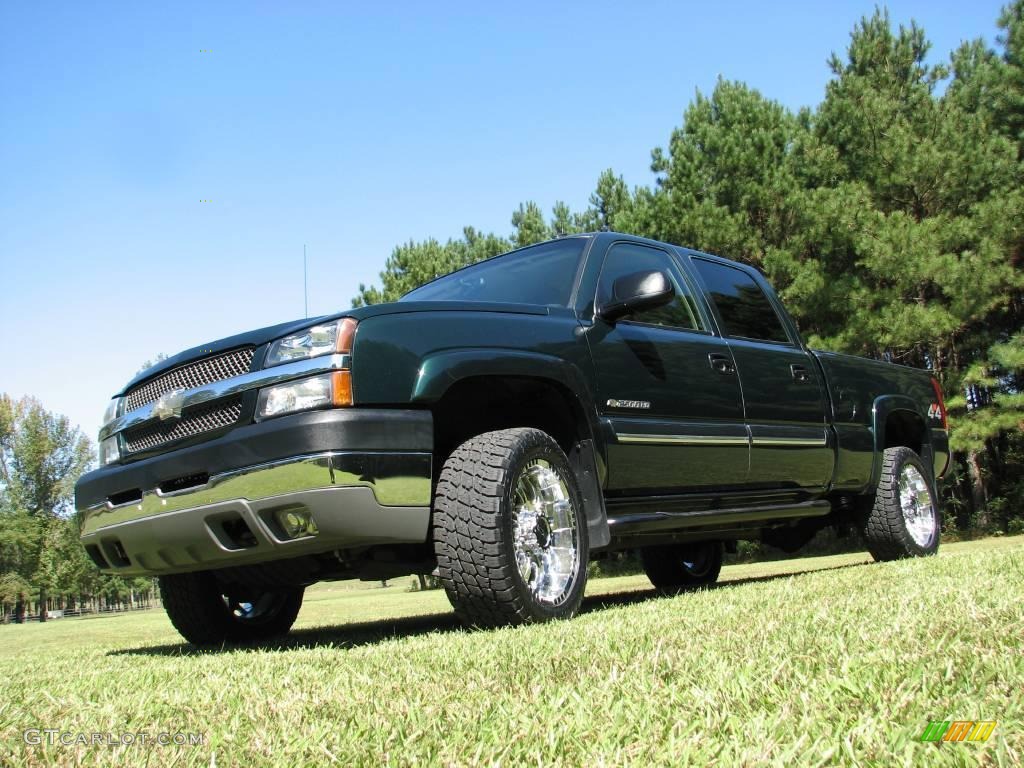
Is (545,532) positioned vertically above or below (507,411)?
below

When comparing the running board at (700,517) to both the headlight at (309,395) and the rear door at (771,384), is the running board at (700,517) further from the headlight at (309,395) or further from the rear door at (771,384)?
the headlight at (309,395)

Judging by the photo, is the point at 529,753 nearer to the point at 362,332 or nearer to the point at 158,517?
the point at 362,332

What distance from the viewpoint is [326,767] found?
5.14 ft

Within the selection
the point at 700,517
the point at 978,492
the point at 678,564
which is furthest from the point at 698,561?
the point at 978,492

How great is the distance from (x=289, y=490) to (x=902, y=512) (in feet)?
16.3

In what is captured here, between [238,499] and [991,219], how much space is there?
766 inches

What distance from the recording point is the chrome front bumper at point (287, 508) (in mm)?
3334

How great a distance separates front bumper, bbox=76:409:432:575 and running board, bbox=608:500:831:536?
117 centimetres

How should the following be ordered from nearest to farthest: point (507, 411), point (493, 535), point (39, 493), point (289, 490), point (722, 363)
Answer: point (289, 490) < point (493, 535) < point (507, 411) < point (722, 363) < point (39, 493)

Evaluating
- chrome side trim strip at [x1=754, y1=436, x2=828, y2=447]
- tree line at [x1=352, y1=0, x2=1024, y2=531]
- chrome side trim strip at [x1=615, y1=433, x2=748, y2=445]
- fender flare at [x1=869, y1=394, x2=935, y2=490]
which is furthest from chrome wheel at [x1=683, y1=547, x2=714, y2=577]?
tree line at [x1=352, y1=0, x2=1024, y2=531]

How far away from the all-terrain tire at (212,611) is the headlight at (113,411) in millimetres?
849

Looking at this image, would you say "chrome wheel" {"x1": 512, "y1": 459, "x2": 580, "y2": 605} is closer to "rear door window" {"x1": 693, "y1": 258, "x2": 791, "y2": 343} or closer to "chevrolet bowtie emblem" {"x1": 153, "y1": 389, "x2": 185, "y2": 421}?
"chevrolet bowtie emblem" {"x1": 153, "y1": 389, "x2": 185, "y2": 421}

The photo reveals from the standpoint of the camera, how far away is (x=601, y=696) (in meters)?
1.94

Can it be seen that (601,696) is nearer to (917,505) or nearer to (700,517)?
(700,517)
